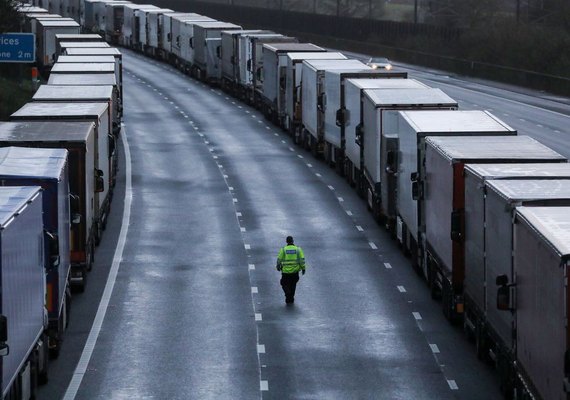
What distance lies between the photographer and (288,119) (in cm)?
7000

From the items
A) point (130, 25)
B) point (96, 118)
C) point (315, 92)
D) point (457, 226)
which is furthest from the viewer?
point (130, 25)

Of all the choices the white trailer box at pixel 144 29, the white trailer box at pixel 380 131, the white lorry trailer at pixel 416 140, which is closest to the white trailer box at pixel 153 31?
the white trailer box at pixel 144 29

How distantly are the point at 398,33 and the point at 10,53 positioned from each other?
Answer: 78.1m

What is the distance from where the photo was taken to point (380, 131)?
44469 mm

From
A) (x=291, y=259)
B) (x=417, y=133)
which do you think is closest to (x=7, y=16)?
(x=417, y=133)

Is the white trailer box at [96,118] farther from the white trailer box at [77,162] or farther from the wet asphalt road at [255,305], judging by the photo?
the white trailer box at [77,162]

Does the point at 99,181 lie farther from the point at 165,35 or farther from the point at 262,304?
the point at 165,35

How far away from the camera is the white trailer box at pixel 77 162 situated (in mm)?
34688

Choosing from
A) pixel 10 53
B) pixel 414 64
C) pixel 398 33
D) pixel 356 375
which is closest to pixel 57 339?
pixel 356 375

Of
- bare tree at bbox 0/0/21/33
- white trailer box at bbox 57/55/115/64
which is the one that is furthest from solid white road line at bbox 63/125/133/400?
bare tree at bbox 0/0/21/33

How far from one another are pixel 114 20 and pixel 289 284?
325 feet

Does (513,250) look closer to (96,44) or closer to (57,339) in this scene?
(57,339)

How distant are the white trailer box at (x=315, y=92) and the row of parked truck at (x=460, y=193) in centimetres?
7

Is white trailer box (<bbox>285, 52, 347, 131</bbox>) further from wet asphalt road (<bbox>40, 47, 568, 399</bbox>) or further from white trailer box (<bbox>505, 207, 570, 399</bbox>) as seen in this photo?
white trailer box (<bbox>505, 207, 570, 399</bbox>)
